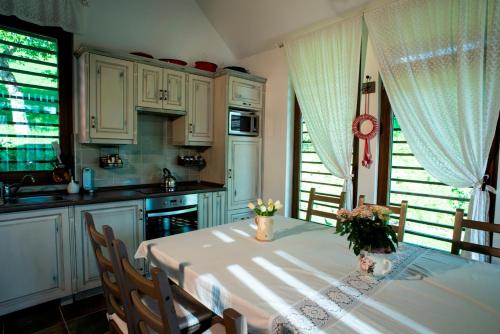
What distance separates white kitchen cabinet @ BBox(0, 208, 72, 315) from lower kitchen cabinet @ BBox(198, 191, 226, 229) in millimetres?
1197

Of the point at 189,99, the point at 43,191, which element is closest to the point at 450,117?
the point at 189,99

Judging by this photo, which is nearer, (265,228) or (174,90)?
(265,228)

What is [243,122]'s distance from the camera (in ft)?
10.7

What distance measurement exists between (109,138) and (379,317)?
2.50 metres

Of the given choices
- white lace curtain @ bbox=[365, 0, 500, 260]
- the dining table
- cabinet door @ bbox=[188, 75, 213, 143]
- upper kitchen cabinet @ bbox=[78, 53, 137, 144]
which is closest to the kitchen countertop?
upper kitchen cabinet @ bbox=[78, 53, 137, 144]

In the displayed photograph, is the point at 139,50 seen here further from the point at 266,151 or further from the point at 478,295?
the point at 478,295

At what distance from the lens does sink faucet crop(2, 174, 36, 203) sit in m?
2.18

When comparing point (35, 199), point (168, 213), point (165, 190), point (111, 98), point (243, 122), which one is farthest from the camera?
point (243, 122)

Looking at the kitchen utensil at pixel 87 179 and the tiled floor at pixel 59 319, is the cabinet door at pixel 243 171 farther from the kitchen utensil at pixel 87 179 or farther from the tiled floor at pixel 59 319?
the tiled floor at pixel 59 319

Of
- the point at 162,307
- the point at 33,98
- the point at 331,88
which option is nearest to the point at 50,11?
the point at 33,98

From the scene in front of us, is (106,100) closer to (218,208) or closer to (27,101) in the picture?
(27,101)

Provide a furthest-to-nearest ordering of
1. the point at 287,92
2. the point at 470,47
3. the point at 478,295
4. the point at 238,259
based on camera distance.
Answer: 1. the point at 287,92
2. the point at 470,47
3. the point at 238,259
4. the point at 478,295

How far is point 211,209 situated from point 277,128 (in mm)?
1253

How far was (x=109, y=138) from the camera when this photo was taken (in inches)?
99.5
